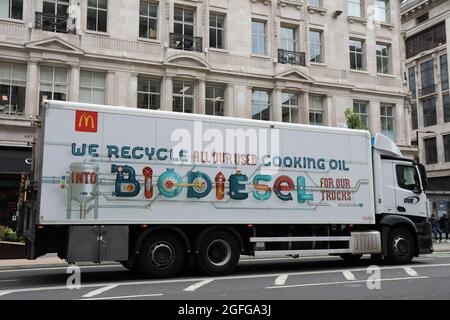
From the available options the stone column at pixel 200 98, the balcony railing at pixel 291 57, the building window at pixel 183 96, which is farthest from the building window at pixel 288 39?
the building window at pixel 183 96

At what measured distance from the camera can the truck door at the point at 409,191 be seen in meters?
14.0

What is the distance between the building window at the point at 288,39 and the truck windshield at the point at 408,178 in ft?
55.1

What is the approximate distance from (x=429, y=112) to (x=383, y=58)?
26662mm

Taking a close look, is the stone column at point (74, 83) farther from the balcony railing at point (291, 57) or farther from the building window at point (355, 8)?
the building window at point (355, 8)

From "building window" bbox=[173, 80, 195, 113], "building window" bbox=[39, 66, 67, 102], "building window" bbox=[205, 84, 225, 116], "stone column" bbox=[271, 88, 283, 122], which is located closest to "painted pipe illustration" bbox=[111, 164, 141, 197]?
"building window" bbox=[39, 66, 67, 102]

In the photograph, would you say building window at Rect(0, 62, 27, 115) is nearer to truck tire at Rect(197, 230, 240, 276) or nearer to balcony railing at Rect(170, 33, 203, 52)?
balcony railing at Rect(170, 33, 203, 52)

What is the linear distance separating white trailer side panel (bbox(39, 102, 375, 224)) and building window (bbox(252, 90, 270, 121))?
15.3 metres

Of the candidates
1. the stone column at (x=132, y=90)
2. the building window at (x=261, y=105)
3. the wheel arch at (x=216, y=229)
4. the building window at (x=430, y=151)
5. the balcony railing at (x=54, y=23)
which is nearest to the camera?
the wheel arch at (x=216, y=229)

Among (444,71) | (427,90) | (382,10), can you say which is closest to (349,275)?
(382,10)

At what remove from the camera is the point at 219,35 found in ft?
92.1

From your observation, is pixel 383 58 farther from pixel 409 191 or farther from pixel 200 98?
pixel 409 191

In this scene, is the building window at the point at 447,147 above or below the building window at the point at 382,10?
below

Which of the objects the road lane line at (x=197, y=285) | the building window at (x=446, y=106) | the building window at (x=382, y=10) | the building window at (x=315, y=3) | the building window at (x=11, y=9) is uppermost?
the building window at (x=382, y=10)

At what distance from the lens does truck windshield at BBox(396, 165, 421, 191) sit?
14.2 meters
